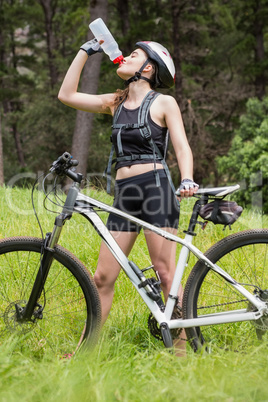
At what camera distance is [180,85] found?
16.2 meters

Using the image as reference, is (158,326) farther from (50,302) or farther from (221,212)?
(221,212)

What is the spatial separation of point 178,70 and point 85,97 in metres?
13.5

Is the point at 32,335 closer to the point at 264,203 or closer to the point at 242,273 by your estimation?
the point at 242,273

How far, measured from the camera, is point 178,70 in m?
15.9

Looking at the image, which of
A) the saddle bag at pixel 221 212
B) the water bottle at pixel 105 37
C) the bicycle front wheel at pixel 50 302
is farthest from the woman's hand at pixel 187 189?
the water bottle at pixel 105 37

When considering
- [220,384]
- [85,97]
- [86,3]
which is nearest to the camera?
[220,384]

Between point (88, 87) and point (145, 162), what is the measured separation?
10.3m

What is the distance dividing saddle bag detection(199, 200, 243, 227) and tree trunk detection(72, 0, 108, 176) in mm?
10232

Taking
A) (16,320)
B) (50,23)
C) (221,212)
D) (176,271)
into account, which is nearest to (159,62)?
(221,212)

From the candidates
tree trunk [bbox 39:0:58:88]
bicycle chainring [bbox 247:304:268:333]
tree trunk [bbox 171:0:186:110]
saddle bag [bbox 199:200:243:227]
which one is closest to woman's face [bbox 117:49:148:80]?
saddle bag [bbox 199:200:243:227]

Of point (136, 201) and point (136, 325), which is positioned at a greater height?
point (136, 201)

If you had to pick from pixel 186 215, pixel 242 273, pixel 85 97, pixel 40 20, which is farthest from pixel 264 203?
pixel 40 20

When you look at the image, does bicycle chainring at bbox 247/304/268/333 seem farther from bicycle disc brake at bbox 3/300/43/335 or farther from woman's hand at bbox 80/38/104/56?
woman's hand at bbox 80/38/104/56

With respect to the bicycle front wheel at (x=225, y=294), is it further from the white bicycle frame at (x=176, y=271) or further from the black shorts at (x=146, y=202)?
the black shorts at (x=146, y=202)
